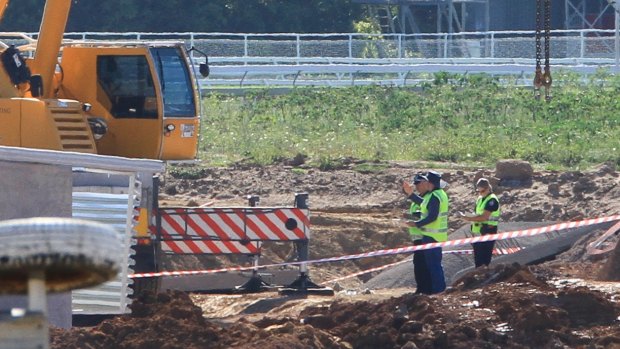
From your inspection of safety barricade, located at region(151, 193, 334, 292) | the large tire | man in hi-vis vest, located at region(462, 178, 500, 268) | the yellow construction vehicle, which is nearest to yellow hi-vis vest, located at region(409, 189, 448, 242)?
man in hi-vis vest, located at region(462, 178, 500, 268)

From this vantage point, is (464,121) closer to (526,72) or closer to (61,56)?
(526,72)

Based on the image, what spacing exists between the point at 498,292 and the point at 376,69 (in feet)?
83.3

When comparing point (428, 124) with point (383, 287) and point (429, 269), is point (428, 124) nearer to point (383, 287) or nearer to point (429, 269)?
point (383, 287)

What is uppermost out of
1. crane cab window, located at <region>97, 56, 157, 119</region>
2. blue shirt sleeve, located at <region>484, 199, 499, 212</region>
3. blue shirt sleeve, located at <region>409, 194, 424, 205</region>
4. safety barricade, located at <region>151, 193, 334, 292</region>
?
crane cab window, located at <region>97, 56, 157, 119</region>

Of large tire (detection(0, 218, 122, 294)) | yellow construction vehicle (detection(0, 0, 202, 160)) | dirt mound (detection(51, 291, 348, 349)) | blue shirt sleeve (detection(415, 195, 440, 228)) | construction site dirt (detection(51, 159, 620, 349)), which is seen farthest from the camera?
yellow construction vehicle (detection(0, 0, 202, 160))

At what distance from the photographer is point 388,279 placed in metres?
15.9

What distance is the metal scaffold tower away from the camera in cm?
4997

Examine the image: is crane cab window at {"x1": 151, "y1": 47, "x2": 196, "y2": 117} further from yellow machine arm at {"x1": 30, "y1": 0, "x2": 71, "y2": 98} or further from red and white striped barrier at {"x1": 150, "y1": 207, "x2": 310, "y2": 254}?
red and white striped barrier at {"x1": 150, "y1": 207, "x2": 310, "y2": 254}

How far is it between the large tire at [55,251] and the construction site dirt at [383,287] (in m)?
5.71

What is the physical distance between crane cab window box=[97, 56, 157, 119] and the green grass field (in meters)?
8.62

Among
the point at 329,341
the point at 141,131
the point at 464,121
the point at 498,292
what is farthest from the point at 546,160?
the point at 329,341

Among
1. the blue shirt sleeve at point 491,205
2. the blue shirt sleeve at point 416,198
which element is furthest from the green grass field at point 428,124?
the blue shirt sleeve at point 416,198

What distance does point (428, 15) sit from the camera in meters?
53.7

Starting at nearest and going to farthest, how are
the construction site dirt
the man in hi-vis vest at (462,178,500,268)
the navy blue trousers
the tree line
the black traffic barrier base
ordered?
the construction site dirt
the navy blue trousers
the black traffic barrier base
the man in hi-vis vest at (462,178,500,268)
the tree line
